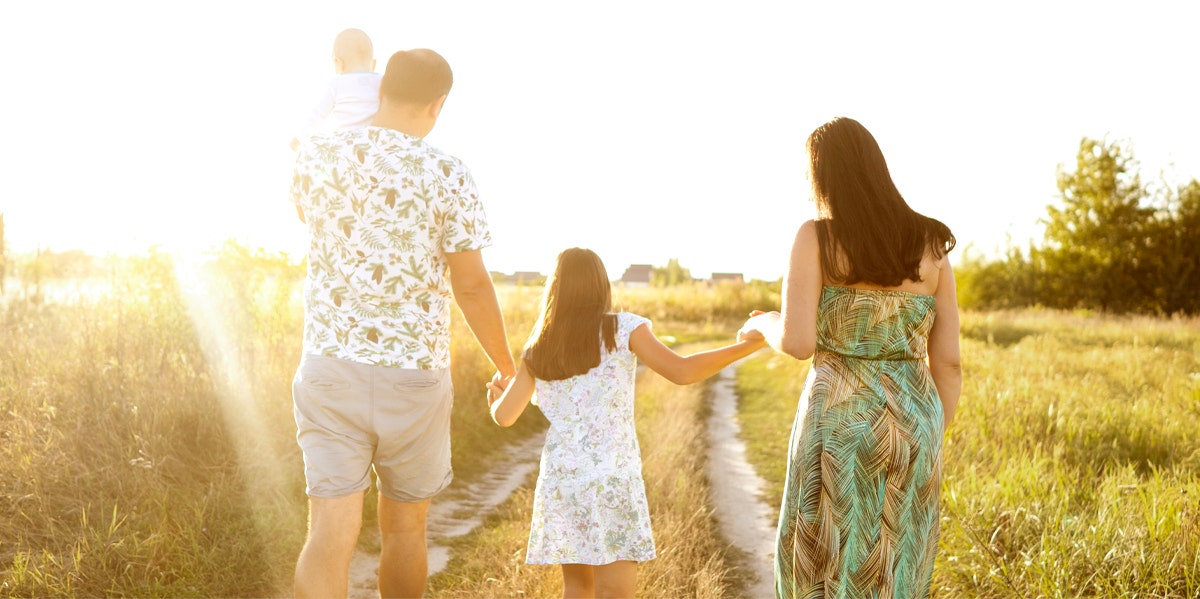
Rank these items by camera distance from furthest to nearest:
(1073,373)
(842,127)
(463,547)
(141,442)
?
(1073,373) < (463,547) < (141,442) < (842,127)

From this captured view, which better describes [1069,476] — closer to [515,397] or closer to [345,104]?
[515,397]

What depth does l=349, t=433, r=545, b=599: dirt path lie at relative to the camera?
17.6 ft

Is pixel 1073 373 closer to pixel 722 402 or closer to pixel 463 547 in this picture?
pixel 722 402

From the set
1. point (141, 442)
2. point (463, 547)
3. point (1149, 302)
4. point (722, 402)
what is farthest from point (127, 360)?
point (1149, 302)

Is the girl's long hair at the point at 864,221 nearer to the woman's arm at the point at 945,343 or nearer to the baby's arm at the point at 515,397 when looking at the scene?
the woman's arm at the point at 945,343

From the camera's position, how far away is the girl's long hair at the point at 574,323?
3.44m

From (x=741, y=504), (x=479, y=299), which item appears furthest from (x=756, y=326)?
(x=741, y=504)

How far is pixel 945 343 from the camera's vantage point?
3041 mm

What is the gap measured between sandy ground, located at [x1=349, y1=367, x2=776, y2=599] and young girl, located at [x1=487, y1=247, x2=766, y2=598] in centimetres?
218

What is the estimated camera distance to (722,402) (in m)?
13.9

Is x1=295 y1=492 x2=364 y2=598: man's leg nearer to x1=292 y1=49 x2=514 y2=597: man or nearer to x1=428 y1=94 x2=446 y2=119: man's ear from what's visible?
x1=292 y1=49 x2=514 y2=597: man

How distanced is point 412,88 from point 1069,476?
15.8ft

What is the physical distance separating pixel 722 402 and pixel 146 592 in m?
10.4

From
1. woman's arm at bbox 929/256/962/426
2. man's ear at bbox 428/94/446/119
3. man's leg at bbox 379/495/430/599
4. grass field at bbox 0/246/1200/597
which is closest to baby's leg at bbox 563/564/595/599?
man's leg at bbox 379/495/430/599
